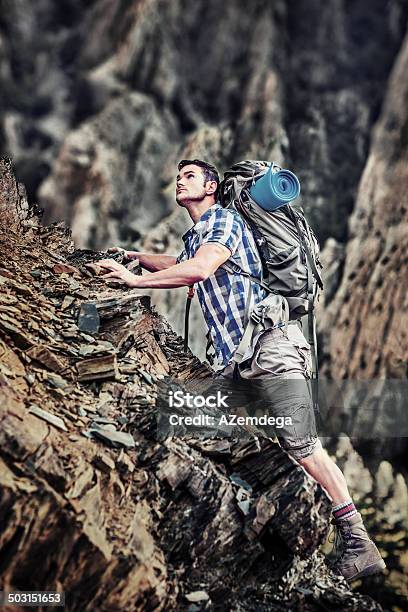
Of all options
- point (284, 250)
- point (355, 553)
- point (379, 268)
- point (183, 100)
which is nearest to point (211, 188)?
point (284, 250)

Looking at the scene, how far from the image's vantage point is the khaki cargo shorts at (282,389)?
13.2 feet

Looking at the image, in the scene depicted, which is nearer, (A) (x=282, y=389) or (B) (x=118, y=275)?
(A) (x=282, y=389)

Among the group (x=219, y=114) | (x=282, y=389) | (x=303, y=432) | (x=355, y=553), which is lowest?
(x=355, y=553)

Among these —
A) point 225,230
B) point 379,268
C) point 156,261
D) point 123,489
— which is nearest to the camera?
point 123,489

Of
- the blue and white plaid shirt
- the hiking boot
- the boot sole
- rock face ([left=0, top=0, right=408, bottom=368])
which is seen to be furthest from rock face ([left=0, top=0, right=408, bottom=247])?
the boot sole

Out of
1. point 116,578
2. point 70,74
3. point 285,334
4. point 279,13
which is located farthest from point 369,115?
point 116,578

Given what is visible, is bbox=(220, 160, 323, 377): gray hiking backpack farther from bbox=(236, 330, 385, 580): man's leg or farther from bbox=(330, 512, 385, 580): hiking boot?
bbox=(330, 512, 385, 580): hiking boot

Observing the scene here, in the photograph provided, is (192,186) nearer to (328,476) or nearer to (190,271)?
(190,271)

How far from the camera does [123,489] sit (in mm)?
3463

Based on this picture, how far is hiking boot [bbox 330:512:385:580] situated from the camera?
12.7ft

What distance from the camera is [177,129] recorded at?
44.6 feet

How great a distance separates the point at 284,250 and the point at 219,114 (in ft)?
33.5

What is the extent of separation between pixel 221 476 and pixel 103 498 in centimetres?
83

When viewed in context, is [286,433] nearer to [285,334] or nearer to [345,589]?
[285,334]
